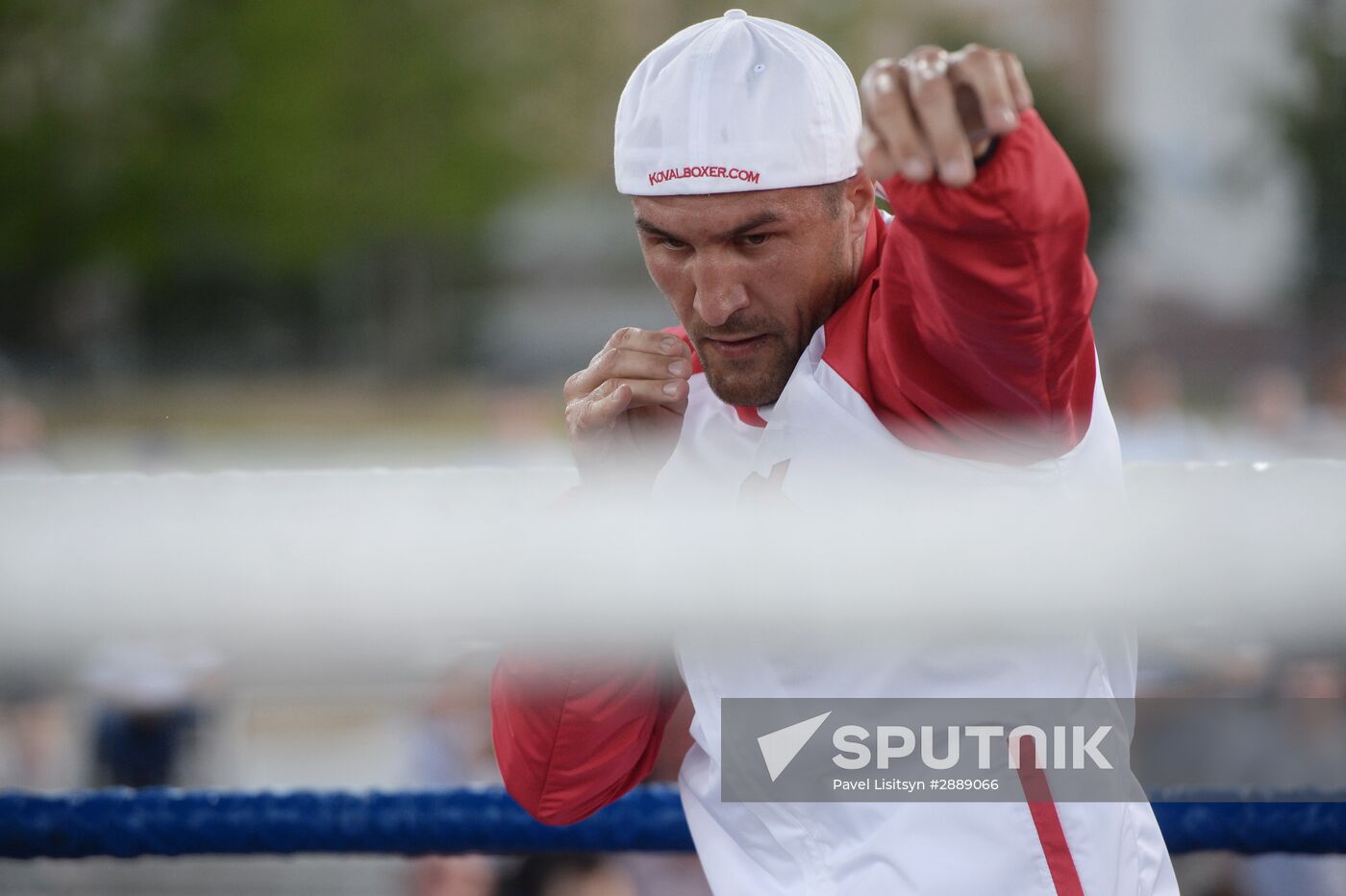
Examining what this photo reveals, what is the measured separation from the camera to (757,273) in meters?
1.40

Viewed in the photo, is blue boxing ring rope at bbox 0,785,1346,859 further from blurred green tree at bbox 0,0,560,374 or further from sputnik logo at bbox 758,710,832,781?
blurred green tree at bbox 0,0,560,374

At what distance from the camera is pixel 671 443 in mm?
1482

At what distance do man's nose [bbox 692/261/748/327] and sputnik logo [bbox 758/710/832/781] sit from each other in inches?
15.1

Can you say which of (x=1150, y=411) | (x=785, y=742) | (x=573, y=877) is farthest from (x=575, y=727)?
(x=1150, y=411)

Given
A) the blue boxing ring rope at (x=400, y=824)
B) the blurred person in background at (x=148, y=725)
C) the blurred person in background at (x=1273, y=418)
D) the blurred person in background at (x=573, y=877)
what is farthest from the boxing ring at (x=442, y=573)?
the blurred person in background at (x=148, y=725)

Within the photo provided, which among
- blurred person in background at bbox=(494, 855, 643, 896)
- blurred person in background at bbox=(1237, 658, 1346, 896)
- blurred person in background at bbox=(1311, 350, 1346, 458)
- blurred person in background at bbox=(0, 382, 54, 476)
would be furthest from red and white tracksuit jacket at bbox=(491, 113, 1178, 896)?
blurred person in background at bbox=(0, 382, 54, 476)

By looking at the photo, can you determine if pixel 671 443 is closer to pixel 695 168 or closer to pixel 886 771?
pixel 695 168

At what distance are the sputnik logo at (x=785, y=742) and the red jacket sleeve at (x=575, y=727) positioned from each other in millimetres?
144

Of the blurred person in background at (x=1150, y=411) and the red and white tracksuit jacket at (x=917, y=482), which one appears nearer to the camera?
the red and white tracksuit jacket at (x=917, y=482)

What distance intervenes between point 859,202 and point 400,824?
2.85 ft

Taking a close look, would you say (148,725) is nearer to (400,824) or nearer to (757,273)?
(400,824)

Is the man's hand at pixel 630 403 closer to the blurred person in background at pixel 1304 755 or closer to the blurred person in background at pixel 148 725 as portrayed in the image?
the blurred person in background at pixel 1304 755

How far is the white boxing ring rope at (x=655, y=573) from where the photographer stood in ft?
2.83

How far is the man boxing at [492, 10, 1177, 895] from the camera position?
103 cm
